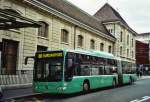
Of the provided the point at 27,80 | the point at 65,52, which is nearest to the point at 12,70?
the point at 27,80

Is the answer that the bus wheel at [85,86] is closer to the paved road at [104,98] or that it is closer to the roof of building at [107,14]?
the paved road at [104,98]

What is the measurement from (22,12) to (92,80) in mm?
8791

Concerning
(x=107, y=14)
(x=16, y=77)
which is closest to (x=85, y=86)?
(x=16, y=77)

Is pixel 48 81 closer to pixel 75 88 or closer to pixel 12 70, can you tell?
pixel 75 88

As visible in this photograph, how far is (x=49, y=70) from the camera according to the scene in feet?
54.9

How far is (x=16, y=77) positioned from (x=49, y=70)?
22.5 feet

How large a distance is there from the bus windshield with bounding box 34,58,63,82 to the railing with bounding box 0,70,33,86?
16.9 ft

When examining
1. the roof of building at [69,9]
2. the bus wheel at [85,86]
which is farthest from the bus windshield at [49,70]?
the roof of building at [69,9]

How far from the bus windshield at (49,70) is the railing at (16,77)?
5.16 m

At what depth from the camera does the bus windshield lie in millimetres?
16578

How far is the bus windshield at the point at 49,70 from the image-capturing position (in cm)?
1658

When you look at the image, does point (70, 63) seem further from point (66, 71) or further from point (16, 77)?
point (16, 77)

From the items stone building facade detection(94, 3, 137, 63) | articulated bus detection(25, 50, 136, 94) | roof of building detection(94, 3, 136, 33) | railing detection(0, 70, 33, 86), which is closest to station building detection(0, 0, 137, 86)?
railing detection(0, 70, 33, 86)

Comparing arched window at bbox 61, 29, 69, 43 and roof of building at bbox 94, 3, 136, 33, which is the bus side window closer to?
arched window at bbox 61, 29, 69, 43
